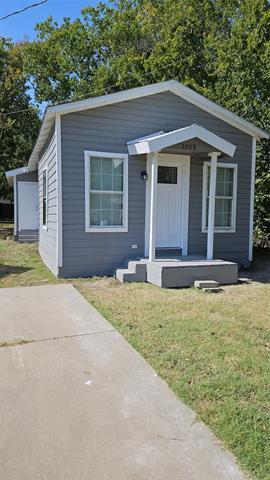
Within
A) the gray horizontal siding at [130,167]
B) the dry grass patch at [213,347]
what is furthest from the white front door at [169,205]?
the dry grass patch at [213,347]

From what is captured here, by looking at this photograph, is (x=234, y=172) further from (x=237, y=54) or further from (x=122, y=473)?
(x=122, y=473)

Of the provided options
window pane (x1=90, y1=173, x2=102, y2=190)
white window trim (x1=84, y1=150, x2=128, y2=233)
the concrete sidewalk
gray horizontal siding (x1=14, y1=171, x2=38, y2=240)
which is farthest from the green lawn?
gray horizontal siding (x1=14, y1=171, x2=38, y2=240)

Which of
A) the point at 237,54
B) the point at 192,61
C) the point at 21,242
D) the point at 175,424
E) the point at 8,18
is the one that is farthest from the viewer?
the point at 192,61

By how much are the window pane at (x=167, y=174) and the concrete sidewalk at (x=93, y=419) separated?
16.2ft

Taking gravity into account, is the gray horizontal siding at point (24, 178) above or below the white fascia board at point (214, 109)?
below

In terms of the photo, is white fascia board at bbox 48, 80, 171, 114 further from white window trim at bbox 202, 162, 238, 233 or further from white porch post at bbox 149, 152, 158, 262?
white window trim at bbox 202, 162, 238, 233

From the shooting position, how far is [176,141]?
23.4 ft

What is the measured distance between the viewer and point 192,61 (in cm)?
1686

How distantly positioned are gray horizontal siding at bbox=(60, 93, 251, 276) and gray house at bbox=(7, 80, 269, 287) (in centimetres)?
2

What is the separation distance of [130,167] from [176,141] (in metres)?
1.24

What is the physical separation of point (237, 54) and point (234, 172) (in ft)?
19.9

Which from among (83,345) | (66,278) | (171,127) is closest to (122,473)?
(83,345)

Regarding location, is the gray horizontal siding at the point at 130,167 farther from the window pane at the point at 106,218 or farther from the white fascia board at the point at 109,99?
the window pane at the point at 106,218

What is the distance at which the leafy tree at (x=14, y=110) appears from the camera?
840 inches
